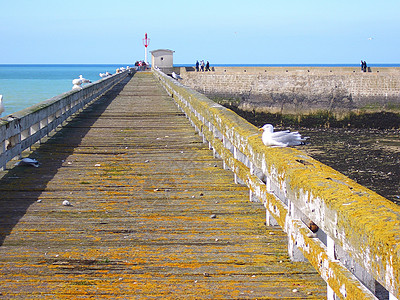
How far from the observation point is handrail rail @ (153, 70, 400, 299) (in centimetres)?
264

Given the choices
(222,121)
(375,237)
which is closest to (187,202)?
(222,121)

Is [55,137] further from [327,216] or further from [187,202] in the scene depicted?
[327,216]

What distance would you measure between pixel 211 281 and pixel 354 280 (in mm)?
1492

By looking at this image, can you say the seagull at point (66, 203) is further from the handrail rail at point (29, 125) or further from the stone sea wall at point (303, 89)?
the stone sea wall at point (303, 89)

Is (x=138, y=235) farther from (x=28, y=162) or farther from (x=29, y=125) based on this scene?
(x=29, y=125)

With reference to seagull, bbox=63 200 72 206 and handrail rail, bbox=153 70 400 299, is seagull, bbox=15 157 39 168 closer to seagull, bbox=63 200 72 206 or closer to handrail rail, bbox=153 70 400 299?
seagull, bbox=63 200 72 206

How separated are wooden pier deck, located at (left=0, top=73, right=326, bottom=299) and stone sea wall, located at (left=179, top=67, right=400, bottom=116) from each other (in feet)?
152

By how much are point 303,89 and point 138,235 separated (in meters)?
53.3

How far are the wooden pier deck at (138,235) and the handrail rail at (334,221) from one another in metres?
Result: 0.36

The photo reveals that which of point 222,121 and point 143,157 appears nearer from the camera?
point 222,121

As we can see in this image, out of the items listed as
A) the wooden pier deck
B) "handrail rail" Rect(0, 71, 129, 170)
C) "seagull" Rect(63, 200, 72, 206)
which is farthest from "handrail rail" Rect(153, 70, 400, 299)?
"handrail rail" Rect(0, 71, 129, 170)

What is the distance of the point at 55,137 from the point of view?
467 inches

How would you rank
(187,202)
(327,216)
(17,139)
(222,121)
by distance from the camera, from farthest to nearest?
(17,139) → (222,121) → (187,202) → (327,216)

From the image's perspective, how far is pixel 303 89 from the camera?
188ft
